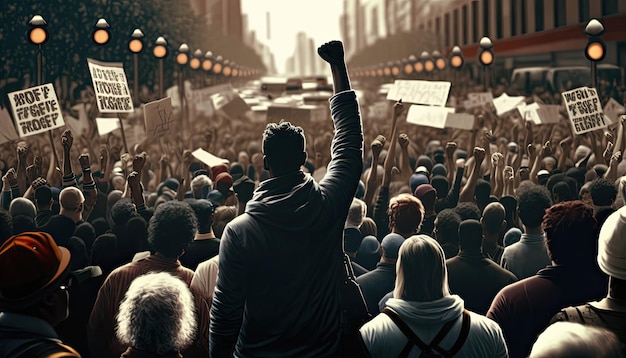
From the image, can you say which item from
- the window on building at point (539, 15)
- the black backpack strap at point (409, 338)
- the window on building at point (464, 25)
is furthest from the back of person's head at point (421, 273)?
the window on building at point (464, 25)

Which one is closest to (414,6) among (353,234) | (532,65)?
(532,65)

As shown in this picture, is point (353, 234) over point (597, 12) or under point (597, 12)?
under

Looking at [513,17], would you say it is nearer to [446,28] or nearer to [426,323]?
[446,28]

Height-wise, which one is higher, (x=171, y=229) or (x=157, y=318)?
(x=171, y=229)

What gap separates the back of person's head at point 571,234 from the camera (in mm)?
4844

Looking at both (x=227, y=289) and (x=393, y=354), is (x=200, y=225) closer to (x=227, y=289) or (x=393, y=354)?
(x=227, y=289)

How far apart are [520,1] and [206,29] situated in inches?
775

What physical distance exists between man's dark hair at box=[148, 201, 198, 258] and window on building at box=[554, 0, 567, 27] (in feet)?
150

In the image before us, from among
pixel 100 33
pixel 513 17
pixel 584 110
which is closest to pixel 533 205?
pixel 584 110

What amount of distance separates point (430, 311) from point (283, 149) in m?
1.04

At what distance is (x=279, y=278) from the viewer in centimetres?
432

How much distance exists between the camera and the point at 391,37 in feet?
230

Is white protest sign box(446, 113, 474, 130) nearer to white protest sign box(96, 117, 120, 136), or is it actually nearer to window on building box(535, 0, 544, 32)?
white protest sign box(96, 117, 120, 136)

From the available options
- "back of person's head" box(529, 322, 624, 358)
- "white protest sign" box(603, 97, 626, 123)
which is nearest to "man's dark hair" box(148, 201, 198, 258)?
"back of person's head" box(529, 322, 624, 358)
